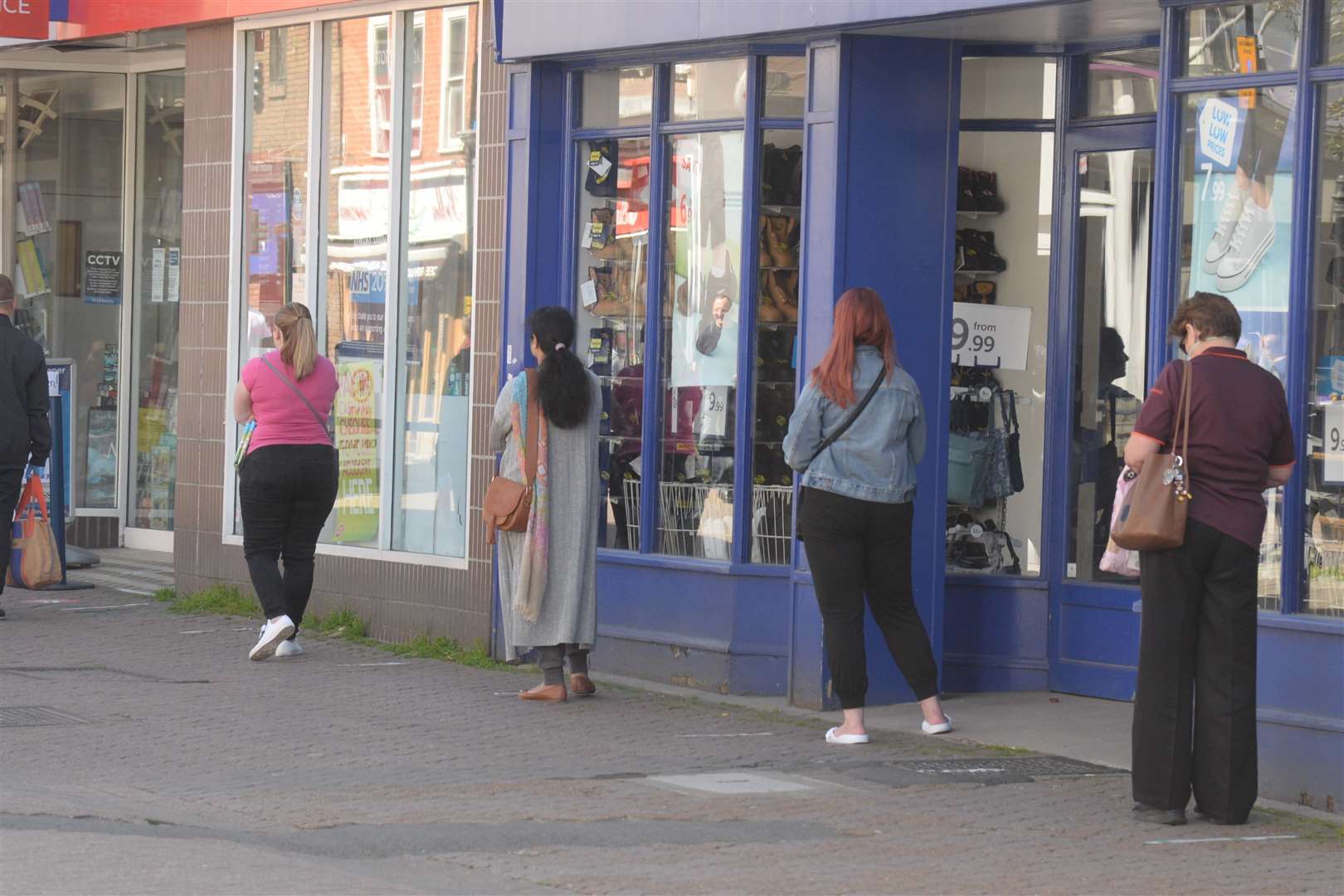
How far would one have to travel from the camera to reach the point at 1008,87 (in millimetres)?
9516

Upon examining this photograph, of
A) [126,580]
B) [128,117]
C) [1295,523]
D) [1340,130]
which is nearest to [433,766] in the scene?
[1295,523]

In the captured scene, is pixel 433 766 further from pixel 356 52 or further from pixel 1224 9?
pixel 356 52

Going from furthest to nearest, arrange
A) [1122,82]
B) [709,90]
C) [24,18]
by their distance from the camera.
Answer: [24,18]
[709,90]
[1122,82]

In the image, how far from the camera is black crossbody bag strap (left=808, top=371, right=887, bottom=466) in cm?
806

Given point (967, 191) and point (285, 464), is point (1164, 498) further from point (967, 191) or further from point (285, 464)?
point (285, 464)

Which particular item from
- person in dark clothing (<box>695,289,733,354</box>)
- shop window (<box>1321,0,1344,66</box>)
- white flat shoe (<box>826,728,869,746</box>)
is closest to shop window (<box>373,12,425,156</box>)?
person in dark clothing (<box>695,289,733,354</box>)

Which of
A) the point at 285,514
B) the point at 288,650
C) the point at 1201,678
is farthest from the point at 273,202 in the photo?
the point at 1201,678

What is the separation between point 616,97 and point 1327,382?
4.24m

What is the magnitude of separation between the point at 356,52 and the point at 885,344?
15.4 ft

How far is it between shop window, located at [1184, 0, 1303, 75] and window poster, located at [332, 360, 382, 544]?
212 inches

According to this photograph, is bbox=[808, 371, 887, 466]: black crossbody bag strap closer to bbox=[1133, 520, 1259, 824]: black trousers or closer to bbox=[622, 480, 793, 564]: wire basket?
bbox=[622, 480, 793, 564]: wire basket

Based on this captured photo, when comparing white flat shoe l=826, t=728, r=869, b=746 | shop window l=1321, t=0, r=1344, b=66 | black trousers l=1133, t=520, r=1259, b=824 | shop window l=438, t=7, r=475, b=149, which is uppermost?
shop window l=438, t=7, r=475, b=149

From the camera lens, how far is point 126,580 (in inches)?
521

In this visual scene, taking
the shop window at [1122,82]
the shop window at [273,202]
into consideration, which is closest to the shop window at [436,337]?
the shop window at [273,202]
